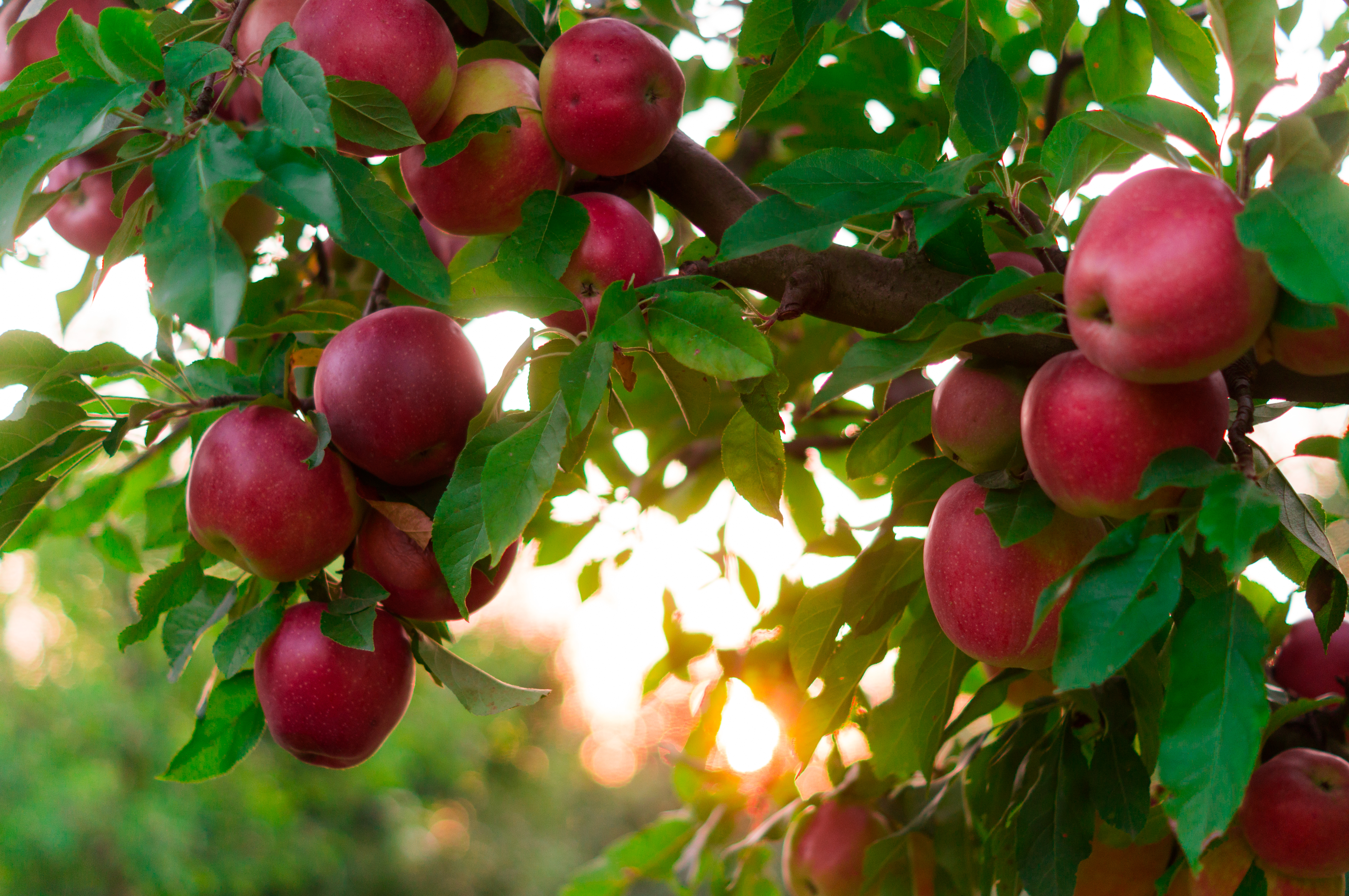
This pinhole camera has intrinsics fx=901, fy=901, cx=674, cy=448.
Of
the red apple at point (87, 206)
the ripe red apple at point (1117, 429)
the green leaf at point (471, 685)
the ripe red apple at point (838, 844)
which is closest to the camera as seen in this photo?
the ripe red apple at point (1117, 429)

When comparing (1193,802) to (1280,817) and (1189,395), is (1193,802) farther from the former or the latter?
(1280,817)

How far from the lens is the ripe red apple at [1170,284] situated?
0.40 metres

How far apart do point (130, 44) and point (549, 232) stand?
0.25m

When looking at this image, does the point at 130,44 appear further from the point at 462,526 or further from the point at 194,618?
the point at 194,618

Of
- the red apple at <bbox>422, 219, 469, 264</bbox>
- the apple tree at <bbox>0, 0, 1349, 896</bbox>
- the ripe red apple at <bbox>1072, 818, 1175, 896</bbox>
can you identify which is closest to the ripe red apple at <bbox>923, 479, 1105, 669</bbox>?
the apple tree at <bbox>0, 0, 1349, 896</bbox>

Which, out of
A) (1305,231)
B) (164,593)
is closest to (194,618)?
(164,593)

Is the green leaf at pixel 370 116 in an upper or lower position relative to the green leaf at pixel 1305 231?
lower

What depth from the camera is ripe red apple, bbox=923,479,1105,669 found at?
567 millimetres

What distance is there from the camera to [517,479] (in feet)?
1.64

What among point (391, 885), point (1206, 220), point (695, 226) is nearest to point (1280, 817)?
point (1206, 220)

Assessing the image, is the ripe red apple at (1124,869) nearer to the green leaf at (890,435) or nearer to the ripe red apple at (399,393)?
the green leaf at (890,435)

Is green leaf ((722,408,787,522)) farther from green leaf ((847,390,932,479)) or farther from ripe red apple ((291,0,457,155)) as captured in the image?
ripe red apple ((291,0,457,155))

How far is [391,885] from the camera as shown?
25.1 ft

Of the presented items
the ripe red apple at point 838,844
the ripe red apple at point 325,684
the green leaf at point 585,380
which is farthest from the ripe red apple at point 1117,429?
the ripe red apple at point 838,844
